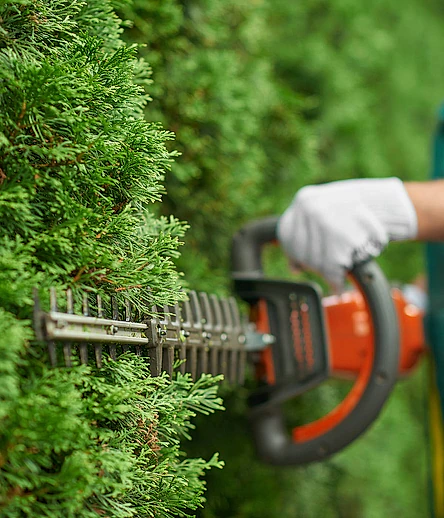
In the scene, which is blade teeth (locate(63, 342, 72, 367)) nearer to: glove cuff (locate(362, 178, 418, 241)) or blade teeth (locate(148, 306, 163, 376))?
blade teeth (locate(148, 306, 163, 376))

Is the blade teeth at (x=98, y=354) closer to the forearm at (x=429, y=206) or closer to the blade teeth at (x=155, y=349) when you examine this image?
the blade teeth at (x=155, y=349)

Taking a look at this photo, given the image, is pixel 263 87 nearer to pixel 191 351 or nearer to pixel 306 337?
pixel 306 337

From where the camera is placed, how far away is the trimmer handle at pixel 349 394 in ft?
3.41

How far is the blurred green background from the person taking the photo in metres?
1.21

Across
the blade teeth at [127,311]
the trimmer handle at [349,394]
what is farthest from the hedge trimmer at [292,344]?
the blade teeth at [127,311]

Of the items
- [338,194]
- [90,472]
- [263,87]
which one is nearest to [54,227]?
[90,472]

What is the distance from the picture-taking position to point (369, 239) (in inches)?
40.9

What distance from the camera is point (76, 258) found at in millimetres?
579

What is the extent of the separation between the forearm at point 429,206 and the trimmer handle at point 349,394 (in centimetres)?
11

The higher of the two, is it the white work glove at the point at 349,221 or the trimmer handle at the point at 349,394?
the white work glove at the point at 349,221

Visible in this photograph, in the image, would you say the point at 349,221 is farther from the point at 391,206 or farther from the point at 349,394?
the point at 349,394

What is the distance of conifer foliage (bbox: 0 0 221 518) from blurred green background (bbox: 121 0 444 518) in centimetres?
43

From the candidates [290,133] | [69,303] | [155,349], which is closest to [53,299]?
[69,303]

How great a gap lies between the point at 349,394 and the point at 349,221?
299 millimetres
